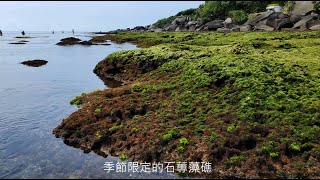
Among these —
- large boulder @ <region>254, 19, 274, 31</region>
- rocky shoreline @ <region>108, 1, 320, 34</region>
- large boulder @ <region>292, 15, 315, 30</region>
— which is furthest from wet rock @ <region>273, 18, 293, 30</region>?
large boulder @ <region>292, 15, 315, 30</region>

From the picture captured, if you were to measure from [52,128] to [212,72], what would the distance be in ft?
55.6

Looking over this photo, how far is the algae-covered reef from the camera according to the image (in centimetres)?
2388

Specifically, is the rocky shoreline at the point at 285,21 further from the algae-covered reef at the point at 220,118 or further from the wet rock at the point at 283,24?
the algae-covered reef at the point at 220,118

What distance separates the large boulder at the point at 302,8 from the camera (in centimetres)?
10681

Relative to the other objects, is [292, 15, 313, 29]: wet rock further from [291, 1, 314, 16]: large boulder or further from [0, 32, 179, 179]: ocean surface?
[0, 32, 179, 179]: ocean surface

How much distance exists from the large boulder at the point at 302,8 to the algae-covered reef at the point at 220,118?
73.1m

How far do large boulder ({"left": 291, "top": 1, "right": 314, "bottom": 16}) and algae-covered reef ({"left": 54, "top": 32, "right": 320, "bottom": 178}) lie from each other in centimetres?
7307

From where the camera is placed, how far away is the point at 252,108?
28594 millimetres

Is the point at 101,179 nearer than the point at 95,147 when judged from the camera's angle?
Yes

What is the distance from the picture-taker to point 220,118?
28344 mm

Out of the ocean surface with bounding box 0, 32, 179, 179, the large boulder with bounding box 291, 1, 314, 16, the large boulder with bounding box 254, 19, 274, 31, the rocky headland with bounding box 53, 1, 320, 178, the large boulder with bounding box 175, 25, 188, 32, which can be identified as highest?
the large boulder with bounding box 291, 1, 314, 16

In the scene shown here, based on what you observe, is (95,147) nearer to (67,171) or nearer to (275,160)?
(67,171)

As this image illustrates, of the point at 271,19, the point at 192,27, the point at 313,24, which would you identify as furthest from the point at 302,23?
the point at 192,27

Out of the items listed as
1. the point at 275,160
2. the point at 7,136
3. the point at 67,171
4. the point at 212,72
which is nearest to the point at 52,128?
the point at 7,136
